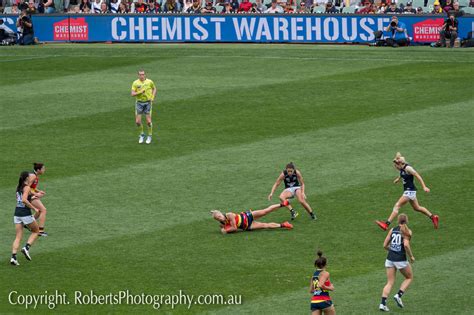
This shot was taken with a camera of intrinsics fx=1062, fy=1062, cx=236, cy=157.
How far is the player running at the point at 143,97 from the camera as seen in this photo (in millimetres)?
37625

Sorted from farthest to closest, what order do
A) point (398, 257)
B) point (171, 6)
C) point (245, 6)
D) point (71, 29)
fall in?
point (71, 29)
point (171, 6)
point (245, 6)
point (398, 257)

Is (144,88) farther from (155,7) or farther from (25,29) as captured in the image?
(25,29)

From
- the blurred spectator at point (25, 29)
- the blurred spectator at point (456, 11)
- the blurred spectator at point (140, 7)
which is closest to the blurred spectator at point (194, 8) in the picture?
the blurred spectator at point (140, 7)

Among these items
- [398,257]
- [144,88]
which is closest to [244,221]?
[398,257]

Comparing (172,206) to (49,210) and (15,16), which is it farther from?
(15,16)

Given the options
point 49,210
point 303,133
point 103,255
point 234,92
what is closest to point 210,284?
point 103,255

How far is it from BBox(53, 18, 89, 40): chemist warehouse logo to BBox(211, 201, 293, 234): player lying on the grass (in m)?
35.3

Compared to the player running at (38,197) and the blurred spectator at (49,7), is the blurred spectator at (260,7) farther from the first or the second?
the player running at (38,197)

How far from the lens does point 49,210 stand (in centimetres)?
3038

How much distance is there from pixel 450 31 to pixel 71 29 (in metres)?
22.3

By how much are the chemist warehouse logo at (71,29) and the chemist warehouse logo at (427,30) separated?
19173mm

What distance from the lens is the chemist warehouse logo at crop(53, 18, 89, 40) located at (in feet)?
202

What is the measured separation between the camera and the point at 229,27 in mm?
58250

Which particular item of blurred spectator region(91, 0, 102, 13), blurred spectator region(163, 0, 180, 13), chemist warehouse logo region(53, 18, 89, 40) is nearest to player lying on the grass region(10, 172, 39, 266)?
blurred spectator region(163, 0, 180, 13)
